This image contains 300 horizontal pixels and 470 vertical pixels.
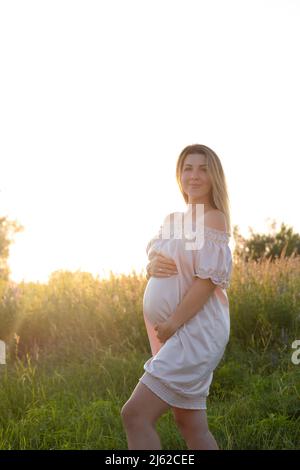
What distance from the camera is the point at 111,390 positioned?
230 inches

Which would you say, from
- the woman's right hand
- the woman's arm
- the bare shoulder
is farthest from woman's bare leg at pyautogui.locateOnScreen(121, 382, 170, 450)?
the bare shoulder

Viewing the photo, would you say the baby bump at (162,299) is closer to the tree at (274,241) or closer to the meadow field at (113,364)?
the meadow field at (113,364)

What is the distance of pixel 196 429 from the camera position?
11.4 feet

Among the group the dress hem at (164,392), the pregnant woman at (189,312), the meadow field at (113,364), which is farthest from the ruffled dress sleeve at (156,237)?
the meadow field at (113,364)

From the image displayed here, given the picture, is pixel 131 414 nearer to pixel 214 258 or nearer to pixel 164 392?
pixel 164 392

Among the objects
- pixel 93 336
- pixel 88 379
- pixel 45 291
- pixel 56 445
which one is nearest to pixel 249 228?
pixel 45 291

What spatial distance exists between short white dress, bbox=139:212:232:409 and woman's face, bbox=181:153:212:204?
0.23 meters

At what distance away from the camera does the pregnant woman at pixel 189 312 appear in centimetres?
333

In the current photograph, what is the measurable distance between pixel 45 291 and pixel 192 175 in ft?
20.3

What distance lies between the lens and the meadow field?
4.80m

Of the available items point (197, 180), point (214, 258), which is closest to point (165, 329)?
point (214, 258)

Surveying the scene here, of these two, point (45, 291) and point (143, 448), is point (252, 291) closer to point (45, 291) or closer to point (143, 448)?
point (45, 291)

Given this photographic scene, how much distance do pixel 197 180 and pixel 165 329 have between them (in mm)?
880

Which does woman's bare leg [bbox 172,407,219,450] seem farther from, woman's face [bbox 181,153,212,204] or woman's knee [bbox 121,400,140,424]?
woman's face [bbox 181,153,212,204]
